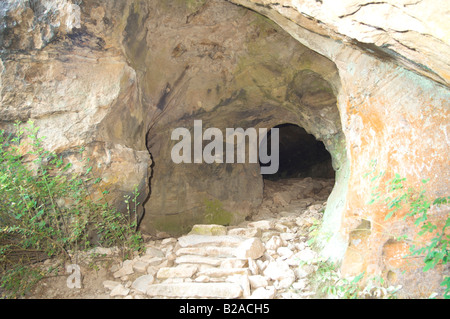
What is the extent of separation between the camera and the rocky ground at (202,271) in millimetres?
2664

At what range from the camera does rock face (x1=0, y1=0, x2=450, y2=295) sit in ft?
7.64

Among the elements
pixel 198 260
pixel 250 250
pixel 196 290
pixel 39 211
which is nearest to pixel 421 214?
Result: pixel 250 250

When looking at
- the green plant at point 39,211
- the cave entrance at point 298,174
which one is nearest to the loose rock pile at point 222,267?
the green plant at point 39,211

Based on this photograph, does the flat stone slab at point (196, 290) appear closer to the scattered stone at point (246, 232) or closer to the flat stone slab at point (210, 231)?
the scattered stone at point (246, 232)

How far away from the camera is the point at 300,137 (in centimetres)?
1001

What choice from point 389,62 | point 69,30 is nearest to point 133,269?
point 69,30

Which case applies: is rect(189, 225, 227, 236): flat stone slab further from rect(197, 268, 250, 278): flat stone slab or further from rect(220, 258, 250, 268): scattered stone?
rect(197, 268, 250, 278): flat stone slab

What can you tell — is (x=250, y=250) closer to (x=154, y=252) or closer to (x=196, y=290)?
(x=196, y=290)

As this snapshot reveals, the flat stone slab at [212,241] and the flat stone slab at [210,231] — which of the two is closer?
the flat stone slab at [212,241]

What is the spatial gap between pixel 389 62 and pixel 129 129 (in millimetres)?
3046

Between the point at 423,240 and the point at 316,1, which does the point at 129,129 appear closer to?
the point at 316,1

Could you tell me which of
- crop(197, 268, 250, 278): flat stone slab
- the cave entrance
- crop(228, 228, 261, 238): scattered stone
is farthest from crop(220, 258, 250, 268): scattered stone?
the cave entrance

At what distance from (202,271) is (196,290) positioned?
0.37 m

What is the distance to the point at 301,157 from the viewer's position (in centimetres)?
1078
